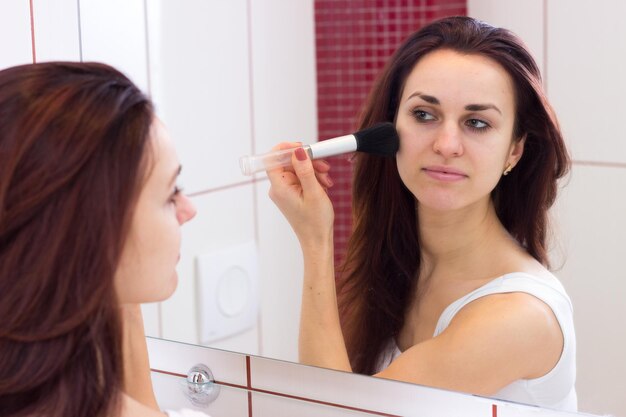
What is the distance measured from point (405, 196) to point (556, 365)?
0.79 feet

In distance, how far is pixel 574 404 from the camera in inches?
35.6

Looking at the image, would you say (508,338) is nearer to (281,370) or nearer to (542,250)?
(542,250)

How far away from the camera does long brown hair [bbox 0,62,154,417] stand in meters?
0.72

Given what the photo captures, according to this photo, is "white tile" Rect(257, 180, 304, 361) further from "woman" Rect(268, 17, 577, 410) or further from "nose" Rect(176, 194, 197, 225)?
"nose" Rect(176, 194, 197, 225)

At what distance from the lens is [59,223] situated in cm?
71

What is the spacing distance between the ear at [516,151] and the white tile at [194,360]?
425 millimetres

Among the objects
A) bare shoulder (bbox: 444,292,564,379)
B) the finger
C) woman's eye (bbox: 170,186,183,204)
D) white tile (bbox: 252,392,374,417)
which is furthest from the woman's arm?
woman's eye (bbox: 170,186,183,204)

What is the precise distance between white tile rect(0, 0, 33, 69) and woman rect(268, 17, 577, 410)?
0.39 m

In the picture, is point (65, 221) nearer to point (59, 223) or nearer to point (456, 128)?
point (59, 223)

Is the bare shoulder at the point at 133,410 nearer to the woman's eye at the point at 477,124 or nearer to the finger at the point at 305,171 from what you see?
the finger at the point at 305,171

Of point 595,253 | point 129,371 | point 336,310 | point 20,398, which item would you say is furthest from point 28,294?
point 595,253

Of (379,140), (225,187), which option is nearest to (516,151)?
(379,140)

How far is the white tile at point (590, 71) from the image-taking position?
2.73 feet

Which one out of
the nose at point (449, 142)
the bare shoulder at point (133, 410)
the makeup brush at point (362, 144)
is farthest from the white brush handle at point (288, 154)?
the bare shoulder at point (133, 410)
